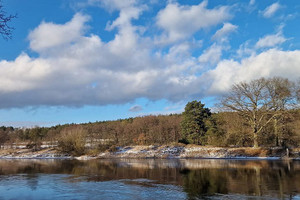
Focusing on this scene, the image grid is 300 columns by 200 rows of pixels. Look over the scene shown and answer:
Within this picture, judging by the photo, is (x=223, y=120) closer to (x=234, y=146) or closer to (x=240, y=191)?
(x=234, y=146)

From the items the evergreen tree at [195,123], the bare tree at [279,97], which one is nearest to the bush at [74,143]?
the evergreen tree at [195,123]

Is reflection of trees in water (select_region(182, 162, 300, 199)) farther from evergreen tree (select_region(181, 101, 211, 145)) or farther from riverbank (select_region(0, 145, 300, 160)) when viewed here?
evergreen tree (select_region(181, 101, 211, 145))

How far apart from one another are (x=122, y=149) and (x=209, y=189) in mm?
38221

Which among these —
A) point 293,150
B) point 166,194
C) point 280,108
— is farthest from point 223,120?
point 166,194

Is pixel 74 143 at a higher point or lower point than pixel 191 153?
higher

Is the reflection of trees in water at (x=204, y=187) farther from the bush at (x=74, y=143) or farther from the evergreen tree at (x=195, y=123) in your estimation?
the bush at (x=74, y=143)

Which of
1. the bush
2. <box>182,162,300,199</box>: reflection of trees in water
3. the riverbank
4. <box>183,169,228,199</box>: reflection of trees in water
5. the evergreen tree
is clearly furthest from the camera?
the bush

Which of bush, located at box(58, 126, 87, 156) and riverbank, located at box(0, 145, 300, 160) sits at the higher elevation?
bush, located at box(58, 126, 87, 156)

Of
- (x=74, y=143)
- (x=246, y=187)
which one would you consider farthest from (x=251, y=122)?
(x=74, y=143)

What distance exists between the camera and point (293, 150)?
120 feet

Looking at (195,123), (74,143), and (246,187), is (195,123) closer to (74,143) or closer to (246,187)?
(74,143)

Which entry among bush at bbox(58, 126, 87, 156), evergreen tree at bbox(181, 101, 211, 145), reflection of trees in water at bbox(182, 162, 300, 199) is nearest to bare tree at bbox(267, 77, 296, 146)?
evergreen tree at bbox(181, 101, 211, 145)

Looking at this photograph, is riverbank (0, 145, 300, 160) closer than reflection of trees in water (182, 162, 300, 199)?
No

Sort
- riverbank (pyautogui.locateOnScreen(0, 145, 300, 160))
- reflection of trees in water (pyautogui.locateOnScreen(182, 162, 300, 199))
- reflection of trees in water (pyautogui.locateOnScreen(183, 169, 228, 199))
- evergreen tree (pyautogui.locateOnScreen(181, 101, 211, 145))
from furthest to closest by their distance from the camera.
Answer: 1. evergreen tree (pyautogui.locateOnScreen(181, 101, 211, 145))
2. riverbank (pyautogui.locateOnScreen(0, 145, 300, 160))
3. reflection of trees in water (pyautogui.locateOnScreen(183, 169, 228, 199))
4. reflection of trees in water (pyautogui.locateOnScreen(182, 162, 300, 199))
